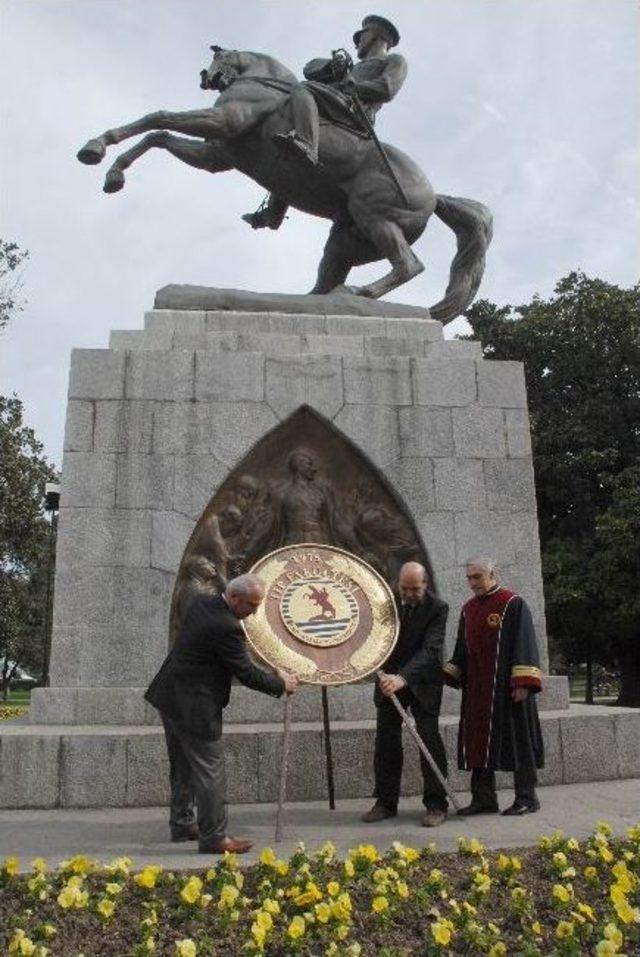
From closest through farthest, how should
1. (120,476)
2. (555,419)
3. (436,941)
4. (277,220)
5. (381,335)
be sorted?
(436,941)
(120,476)
(381,335)
(277,220)
(555,419)

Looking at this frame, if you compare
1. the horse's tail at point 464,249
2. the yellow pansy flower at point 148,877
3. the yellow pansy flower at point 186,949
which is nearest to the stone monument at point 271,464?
the horse's tail at point 464,249

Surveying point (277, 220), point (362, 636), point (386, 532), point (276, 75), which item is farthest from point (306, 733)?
point (276, 75)

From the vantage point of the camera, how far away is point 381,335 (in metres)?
8.99

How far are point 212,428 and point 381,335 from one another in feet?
7.14

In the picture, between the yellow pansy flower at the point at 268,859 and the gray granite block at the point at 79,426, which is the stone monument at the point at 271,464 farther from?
the yellow pansy flower at the point at 268,859

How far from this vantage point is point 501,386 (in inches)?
340

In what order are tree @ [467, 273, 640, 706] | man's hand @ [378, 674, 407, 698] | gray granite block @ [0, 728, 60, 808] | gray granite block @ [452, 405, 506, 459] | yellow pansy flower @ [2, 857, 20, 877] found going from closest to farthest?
yellow pansy flower @ [2, 857, 20, 877]
man's hand @ [378, 674, 407, 698]
gray granite block @ [0, 728, 60, 808]
gray granite block @ [452, 405, 506, 459]
tree @ [467, 273, 640, 706]

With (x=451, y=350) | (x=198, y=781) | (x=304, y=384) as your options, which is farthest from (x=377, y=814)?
(x=451, y=350)

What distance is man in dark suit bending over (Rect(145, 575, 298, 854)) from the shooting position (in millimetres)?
4840

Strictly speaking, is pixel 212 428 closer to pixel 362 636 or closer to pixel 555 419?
pixel 362 636

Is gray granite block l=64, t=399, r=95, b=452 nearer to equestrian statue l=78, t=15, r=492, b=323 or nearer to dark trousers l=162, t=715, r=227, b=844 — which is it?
equestrian statue l=78, t=15, r=492, b=323

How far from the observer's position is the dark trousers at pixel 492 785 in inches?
225

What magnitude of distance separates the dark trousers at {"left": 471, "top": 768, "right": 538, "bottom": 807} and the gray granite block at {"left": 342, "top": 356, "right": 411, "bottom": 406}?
3.74 metres

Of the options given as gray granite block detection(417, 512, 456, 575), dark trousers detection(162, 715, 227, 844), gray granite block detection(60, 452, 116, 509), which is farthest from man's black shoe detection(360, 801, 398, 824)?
gray granite block detection(60, 452, 116, 509)
